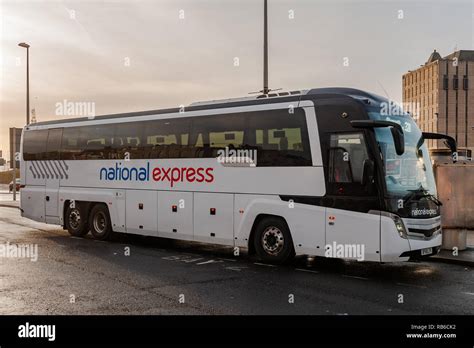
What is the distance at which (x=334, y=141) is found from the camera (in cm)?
1041

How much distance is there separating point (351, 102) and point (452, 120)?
256 feet

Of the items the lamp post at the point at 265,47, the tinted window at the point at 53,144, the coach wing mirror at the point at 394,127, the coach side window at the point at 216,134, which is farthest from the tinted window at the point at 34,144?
the coach wing mirror at the point at 394,127

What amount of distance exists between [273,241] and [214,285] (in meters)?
2.46

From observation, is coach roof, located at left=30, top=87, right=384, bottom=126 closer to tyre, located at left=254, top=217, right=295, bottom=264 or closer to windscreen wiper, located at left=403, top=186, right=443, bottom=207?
windscreen wiper, located at left=403, top=186, right=443, bottom=207

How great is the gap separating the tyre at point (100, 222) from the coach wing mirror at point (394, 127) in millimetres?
8353

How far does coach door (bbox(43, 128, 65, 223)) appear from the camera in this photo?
16828 mm

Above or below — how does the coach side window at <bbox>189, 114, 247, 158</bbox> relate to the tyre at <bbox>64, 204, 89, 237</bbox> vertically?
above

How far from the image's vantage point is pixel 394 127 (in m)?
9.66

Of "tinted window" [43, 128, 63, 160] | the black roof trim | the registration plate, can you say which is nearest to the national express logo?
the black roof trim

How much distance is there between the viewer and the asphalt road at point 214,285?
762 cm

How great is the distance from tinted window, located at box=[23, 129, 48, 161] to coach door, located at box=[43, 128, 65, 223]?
311 millimetres
